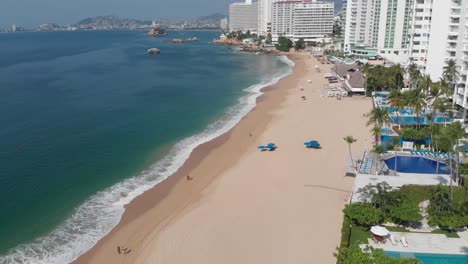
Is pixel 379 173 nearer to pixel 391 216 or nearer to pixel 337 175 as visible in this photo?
pixel 337 175

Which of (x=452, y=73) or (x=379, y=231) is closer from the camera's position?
(x=379, y=231)

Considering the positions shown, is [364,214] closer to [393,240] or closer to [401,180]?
[393,240]

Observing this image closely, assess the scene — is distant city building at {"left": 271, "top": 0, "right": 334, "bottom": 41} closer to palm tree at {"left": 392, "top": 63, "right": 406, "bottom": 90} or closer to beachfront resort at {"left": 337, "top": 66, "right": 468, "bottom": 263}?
palm tree at {"left": 392, "top": 63, "right": 406, "bottom": 90}

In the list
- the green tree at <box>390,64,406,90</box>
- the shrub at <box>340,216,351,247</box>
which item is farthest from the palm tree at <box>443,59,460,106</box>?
the shrub at <box>340,216,351,247</box>

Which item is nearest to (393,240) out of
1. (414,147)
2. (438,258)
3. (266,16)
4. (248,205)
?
(438,258)

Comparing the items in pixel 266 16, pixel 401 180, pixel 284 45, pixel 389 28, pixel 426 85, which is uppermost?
pixel 266 16

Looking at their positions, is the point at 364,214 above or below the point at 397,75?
below
